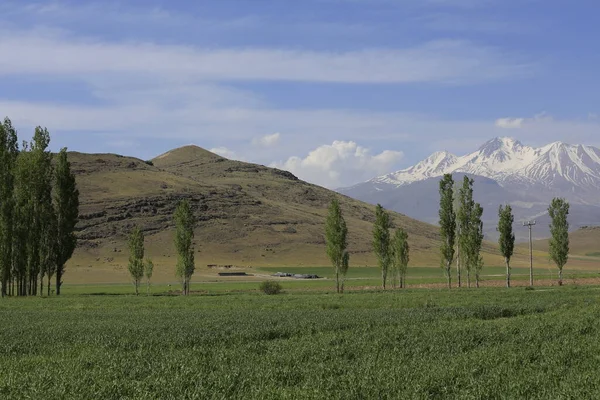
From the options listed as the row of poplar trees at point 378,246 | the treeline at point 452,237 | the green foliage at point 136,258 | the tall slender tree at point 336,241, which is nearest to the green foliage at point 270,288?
the row of poplar trees at point 378,246

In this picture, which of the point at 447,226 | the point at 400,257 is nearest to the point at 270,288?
the point at 400,257

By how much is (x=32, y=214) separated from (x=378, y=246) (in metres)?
47.2

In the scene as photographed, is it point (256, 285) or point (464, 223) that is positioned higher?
point (464, 223)

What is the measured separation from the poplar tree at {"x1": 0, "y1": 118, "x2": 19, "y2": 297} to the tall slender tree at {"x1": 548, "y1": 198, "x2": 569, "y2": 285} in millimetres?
73305

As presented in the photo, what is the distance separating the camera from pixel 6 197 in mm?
72438

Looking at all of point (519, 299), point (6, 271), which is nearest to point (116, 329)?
point (519, 299)

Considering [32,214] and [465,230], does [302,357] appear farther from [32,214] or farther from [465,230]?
[465,230]

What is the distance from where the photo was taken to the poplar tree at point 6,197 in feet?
229

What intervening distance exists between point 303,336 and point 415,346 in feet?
21.0

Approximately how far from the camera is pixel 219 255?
19012 centimetres

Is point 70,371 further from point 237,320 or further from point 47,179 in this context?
point 47,179

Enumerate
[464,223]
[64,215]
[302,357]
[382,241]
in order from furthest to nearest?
1. [382,241]
2. [464,223]
3. [64,215]
4. [302,357]

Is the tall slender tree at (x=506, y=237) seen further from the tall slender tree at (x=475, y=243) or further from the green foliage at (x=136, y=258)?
the green foliage at (x=136, y=258)

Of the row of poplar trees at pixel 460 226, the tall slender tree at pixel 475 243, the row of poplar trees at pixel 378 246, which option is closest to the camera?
the row of poplar trees at pixel 378 246
